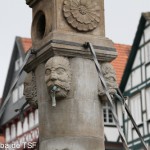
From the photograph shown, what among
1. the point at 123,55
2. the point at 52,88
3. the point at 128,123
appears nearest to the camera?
the point at 52,88

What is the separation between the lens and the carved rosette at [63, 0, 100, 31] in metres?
9.51

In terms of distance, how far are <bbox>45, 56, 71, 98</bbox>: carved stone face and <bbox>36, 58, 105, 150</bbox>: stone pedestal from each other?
114 millimetres

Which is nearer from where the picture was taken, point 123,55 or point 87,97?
point 87,97

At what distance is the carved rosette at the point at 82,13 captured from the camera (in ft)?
31.2

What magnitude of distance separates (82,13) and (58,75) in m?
0.96

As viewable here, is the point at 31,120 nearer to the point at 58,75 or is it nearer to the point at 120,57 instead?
the point at 120,57

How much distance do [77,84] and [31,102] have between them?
752mm

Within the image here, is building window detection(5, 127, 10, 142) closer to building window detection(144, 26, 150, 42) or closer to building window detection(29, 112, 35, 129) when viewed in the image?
building window detection(29, 112, 35, 129)

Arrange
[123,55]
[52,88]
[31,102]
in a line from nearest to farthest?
[52,88]
[31,102]
[123,55]

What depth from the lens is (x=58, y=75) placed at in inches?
360

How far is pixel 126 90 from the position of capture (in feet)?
100

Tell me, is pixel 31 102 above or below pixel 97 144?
above

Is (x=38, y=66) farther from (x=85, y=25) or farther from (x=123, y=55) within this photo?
(x=123, y=55)

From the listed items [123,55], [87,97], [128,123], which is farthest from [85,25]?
[123,55]
